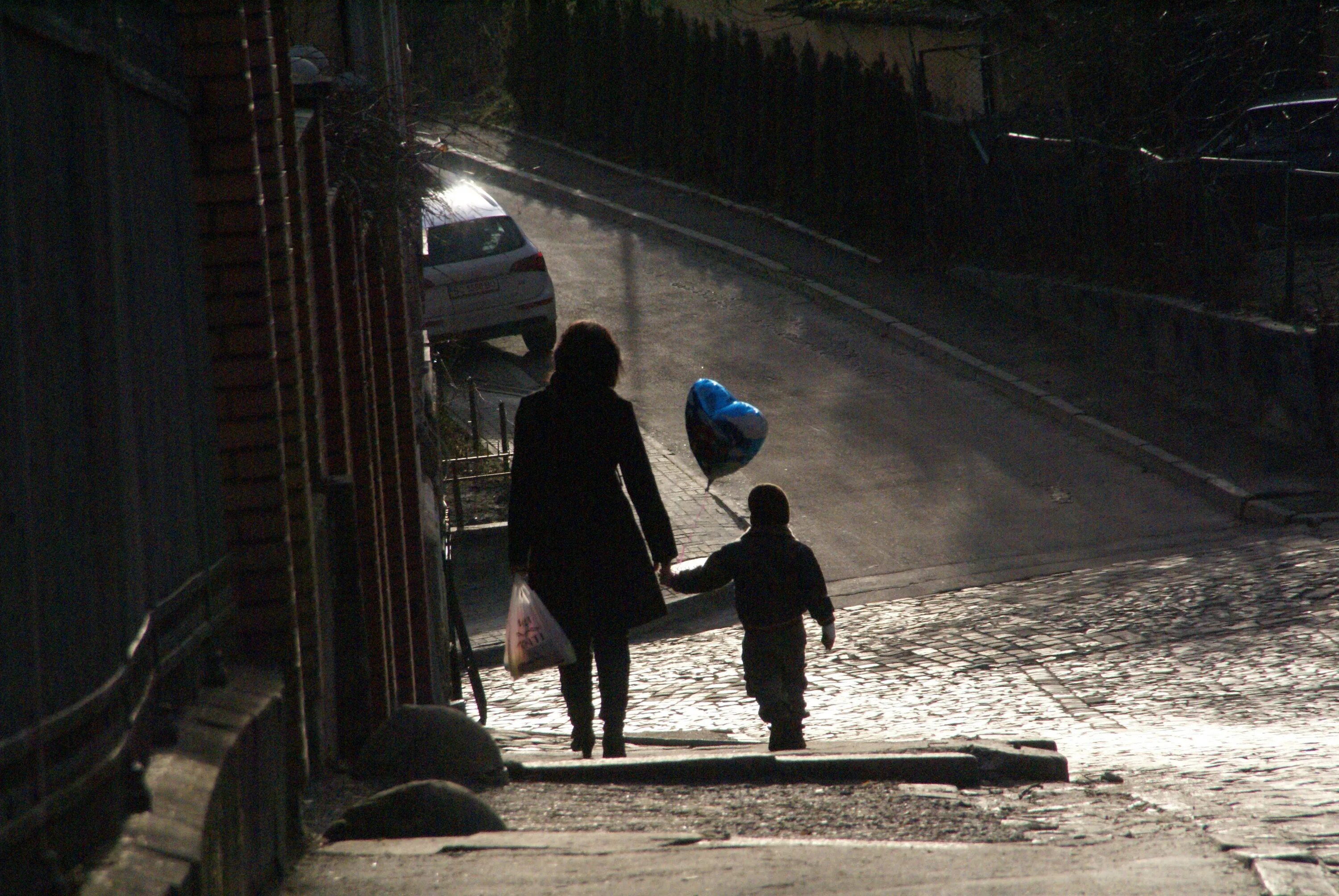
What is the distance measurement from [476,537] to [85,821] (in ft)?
30.3

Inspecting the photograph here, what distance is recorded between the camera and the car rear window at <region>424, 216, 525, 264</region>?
→ 17562mm

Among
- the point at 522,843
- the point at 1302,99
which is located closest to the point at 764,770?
the point at 522,843

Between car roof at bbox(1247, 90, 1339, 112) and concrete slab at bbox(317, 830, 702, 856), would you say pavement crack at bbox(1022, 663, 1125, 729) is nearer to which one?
concrete slab at bbox(317, 830, 702, 856)

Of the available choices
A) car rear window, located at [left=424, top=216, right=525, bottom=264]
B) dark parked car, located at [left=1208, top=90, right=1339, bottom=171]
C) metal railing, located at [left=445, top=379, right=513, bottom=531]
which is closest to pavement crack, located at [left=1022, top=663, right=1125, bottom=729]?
metal railing, located at [left=445, top=379, right=513, bottom=531]

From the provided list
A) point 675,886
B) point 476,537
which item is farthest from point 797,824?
point 476,537

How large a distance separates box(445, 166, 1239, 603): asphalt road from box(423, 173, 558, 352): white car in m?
0.79

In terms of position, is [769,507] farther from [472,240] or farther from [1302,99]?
[1302,99]

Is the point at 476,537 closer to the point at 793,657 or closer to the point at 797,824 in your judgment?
the point at 793,657

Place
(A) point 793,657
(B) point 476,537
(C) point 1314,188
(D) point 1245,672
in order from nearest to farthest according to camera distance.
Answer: (A) point 793,657 → (D) point 1245,672 → (B) point 476,537 → (C) point 1314,188

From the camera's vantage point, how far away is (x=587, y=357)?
5.92 metres

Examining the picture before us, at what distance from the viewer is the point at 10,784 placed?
2.36 m

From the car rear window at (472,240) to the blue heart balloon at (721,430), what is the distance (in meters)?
10.5

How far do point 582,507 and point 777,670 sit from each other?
4.56 ft

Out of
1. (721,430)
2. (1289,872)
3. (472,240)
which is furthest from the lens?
(472,240)
